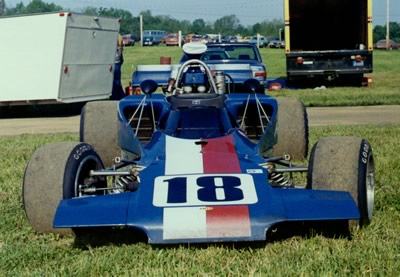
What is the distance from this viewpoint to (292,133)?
9.79m

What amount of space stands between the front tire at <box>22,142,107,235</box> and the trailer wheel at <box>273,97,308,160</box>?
377 centimetres

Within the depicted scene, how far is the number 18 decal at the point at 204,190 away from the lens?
5727 millimetres

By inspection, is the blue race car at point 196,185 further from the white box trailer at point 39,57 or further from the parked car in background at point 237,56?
the parked car in background at point 237,56

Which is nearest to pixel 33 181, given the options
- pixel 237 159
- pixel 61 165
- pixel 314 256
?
pixel 61 165

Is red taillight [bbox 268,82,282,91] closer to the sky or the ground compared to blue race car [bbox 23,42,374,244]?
closer to the ground

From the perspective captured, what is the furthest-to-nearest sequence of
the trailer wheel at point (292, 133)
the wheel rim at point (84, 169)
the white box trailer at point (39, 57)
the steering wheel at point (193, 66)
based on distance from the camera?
1. the white box trailer at point (39, 57)
2. the trailer wheel at point (292, 133)
3. the steering wheel at point (193, 66)
4. the wheel rim at point (84, 169)

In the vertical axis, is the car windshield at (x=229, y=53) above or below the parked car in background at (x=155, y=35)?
above

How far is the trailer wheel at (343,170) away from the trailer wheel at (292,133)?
3.28 metres

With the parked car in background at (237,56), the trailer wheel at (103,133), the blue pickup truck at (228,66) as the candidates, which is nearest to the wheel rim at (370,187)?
the trailer wheel at (103,133)

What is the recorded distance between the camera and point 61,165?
6305mm

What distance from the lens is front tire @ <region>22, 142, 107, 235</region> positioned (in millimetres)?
6176

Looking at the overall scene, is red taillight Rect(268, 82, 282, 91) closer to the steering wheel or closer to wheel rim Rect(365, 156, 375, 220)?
the steering wheel

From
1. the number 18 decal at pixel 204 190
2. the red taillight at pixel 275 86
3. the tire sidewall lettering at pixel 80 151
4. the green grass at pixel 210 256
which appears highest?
the tire sidewall lettering at pixel 80 151

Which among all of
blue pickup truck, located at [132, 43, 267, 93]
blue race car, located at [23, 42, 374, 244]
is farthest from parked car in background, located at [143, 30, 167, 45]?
blue race car, located at [23, 42, 374, 244]
